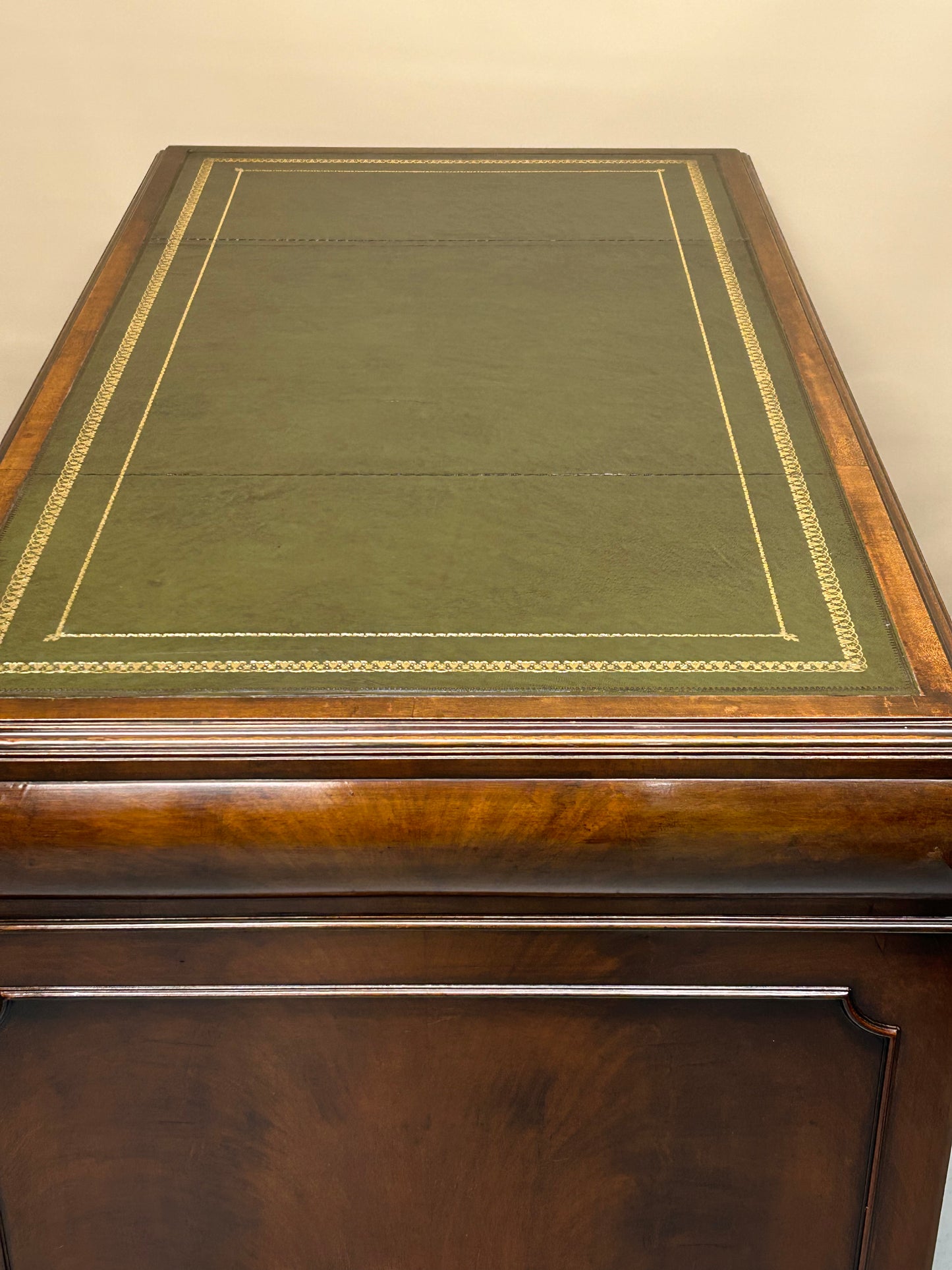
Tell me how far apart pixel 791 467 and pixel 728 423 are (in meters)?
0.13

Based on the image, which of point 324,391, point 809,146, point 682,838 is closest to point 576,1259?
point 682,838

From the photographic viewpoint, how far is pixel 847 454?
1.54 m

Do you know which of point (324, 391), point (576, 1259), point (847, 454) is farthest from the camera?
point (324, 391)

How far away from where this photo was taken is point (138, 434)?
1.59 m

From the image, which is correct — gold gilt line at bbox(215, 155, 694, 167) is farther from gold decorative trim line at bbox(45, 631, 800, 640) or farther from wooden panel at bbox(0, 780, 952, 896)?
wooden panel at bbox(0, 780, 952, 896)

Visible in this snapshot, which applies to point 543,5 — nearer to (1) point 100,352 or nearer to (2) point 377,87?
(2) point 377,87

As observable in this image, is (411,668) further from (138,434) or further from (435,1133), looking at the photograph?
(138,434)

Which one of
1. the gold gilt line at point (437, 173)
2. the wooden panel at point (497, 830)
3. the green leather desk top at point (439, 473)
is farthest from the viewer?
the gold gilt line at point (437, 173)

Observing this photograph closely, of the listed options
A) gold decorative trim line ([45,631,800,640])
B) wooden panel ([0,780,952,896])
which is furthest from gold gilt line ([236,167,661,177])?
wooden panel ([0,780,952,896])

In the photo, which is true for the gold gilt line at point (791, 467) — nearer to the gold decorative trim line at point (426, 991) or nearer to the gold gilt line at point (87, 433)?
the gold decorative trim line at point (426, 991)

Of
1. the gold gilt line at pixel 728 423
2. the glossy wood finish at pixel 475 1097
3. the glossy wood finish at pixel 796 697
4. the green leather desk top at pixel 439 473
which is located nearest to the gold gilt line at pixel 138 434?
the green leather desk top at pixel 439 473

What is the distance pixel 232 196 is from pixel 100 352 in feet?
2.01

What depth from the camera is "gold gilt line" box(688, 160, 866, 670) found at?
1.24 m

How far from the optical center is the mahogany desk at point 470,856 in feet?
3.65
